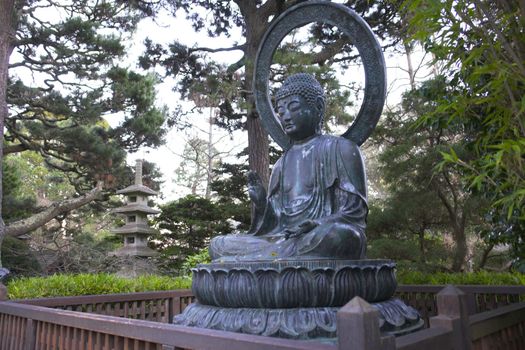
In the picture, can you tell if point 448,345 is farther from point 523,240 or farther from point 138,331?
point 523,240

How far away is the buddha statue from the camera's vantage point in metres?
3.00

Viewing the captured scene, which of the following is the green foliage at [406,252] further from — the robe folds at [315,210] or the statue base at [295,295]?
the statue base at [295,295]

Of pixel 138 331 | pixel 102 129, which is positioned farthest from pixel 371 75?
pixel 102 129

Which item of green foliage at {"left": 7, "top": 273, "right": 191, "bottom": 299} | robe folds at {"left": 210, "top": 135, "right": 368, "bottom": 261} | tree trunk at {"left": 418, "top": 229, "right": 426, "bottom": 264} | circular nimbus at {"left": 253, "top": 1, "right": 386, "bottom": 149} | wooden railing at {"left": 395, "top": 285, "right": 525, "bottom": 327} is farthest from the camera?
tree trunk at {"left": 418, "top": 229, "right": 426, "bottom": 264}

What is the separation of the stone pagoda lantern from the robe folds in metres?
8.61

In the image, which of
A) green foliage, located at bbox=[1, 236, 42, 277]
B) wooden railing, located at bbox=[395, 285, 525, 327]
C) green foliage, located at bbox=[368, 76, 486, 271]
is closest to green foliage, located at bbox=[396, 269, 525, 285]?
wooden railing, located at bbox=[395, 285, 525, 327]

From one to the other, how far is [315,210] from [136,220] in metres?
9.46

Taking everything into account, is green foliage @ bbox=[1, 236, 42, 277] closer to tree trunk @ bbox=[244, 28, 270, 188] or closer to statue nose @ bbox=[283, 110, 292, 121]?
tree trunk @ bbox=[244, 28, 270, 188]

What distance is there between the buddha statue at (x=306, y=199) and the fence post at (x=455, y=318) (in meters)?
0.85

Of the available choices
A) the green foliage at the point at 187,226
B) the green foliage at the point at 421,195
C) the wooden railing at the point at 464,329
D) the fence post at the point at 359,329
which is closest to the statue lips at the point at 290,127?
the wooden railing at the point at 464,329

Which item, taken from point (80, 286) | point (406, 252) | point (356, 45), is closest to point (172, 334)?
point (356, 45)

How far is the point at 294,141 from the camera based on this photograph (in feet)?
13.1

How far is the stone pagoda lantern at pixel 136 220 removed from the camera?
1188 centimetres

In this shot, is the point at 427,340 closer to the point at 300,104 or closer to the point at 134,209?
the point at 300,104
